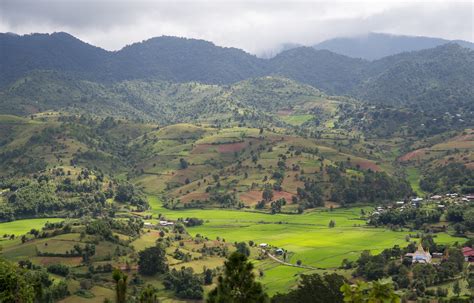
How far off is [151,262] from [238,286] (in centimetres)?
5120

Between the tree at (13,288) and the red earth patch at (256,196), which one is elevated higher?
the red earth patch at (256,196)

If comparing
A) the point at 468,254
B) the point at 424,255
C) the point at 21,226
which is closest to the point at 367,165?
the point at 468,254

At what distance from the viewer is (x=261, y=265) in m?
90.9

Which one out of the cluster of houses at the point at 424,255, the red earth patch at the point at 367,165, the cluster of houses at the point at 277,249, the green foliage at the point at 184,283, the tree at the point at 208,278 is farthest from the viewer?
the red earth patch at the point at 367,165

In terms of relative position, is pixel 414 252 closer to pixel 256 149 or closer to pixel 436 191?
pixel 436 191

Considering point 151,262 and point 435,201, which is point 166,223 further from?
point 435,201

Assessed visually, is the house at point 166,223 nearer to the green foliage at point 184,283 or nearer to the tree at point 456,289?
the green foliage at point 184,283

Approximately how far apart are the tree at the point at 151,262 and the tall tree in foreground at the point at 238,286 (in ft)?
165

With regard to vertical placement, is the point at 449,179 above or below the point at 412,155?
below

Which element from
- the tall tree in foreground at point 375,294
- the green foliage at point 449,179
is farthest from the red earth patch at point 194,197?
the tall tree in foreground at point 375,294

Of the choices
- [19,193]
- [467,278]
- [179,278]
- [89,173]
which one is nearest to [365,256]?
[467,278]

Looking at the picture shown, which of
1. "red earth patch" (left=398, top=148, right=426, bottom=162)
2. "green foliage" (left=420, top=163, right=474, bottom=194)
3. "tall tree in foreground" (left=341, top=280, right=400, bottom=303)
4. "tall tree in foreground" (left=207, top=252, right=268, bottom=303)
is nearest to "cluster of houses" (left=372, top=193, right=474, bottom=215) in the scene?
"green foliage" (left=420, top=163, right=474, bottom=194)

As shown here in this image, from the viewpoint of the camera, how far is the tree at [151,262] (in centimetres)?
8475

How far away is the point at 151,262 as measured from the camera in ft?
278
